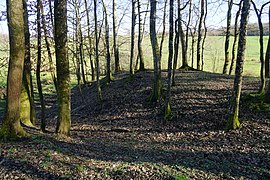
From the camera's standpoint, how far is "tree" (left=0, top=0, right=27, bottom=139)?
660 centimetres

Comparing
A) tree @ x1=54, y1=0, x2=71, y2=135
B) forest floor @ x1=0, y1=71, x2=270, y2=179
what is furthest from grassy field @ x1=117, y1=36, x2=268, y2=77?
tree @ x1=54, y1=0, x2=71, y2=135

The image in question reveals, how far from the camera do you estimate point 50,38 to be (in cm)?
1098

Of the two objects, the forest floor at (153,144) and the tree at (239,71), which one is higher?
the tree at (239,71)

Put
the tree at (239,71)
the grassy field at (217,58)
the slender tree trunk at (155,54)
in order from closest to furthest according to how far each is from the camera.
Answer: the tree at (239,71) < the slender tree trunk at (155,54) < the grassy field at (217,58)

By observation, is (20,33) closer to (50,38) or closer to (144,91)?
(50,38)

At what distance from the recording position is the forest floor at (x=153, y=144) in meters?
5.95

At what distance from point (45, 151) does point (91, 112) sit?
9705mm

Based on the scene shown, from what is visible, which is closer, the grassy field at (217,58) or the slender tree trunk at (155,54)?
the slender tree trunk at (155,54)

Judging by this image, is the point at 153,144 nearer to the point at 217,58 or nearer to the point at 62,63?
the point at 62,63

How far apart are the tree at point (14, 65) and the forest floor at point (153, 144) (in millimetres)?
559

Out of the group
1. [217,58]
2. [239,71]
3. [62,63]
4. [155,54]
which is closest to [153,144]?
[239,71]

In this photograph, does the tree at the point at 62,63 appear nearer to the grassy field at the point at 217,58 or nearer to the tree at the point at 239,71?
the tree at the point at 239,71

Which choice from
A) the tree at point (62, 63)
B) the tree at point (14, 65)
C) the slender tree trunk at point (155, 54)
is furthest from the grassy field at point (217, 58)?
the tree at point (14, 65)

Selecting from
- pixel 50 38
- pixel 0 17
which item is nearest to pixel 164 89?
pixel 50 38
